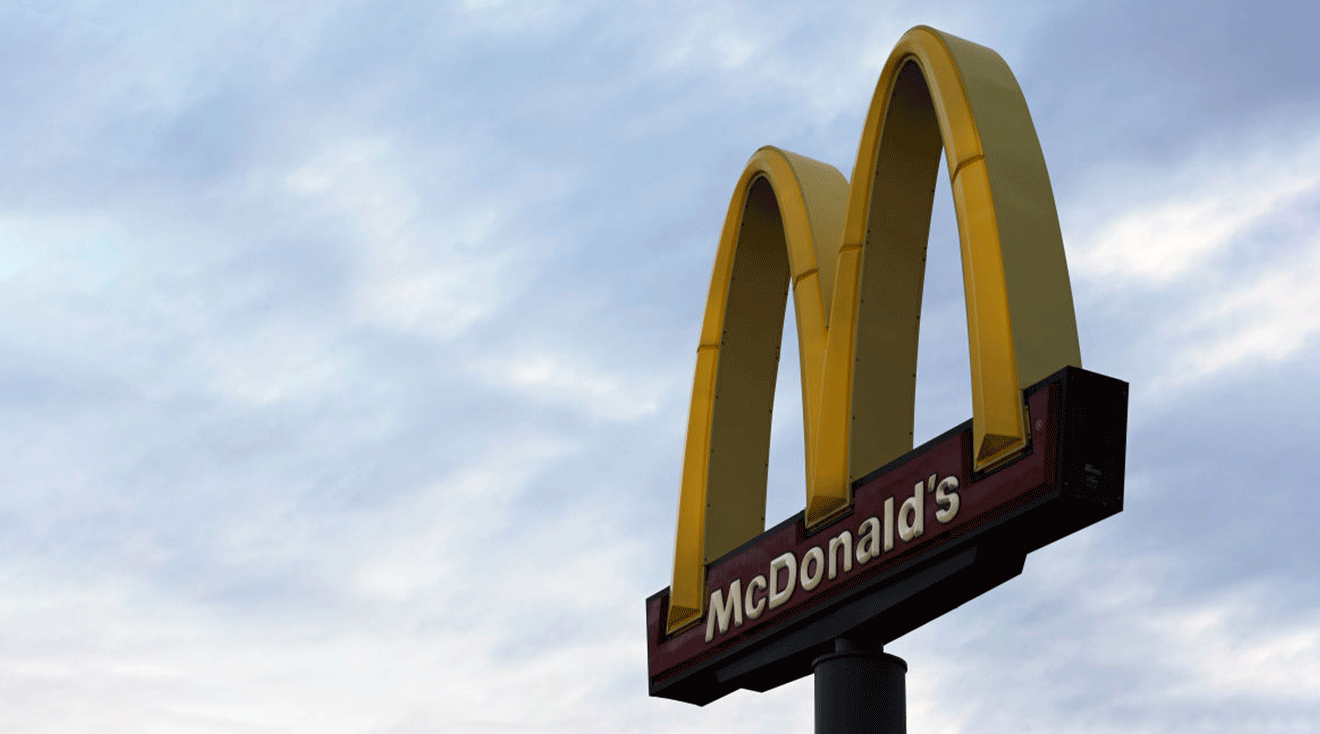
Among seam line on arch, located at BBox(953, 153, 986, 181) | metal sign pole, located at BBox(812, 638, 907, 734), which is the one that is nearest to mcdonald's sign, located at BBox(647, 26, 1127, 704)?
seam line on arch, located at BBox(953, 153, 986, 181)

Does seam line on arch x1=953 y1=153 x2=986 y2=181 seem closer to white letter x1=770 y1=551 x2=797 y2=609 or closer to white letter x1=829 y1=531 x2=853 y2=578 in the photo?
white letter x1=829 y1=531 x2=853 y2=578

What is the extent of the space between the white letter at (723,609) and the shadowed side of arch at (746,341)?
24 centimetres

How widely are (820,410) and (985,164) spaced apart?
2.72 m

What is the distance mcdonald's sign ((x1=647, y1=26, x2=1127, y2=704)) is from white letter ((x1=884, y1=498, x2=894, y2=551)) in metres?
0.02

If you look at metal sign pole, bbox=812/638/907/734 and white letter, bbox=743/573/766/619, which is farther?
white letter, bbox=743/573/766/619

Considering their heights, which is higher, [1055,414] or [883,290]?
[883,290]

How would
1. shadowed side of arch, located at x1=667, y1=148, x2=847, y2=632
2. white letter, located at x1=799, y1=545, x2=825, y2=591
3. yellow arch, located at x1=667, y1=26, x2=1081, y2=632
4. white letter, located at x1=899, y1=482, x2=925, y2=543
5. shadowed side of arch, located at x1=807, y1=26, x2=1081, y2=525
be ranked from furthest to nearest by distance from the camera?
shadowed side of arch, located at x1=667, y1=148, x2=847, y2=632 → white letter, located at x1=799, y1=545, x2=825, y2=591 → white letter, located at x1=899, y1=482, x2=925, y2=543 → yellow arch, located at x1=667, y1=26, x2=1081, y2=632 → shadowed side of arch, located at x1=807, y1=26, x2=1081, y2=525

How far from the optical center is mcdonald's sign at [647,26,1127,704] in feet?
43.0

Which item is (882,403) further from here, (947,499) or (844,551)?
(947,499)

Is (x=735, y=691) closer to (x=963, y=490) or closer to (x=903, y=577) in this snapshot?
(x=903, y=577)

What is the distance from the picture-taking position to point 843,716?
14.7m

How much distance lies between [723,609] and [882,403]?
2715 mm

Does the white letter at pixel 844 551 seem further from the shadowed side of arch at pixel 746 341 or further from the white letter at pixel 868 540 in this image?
the shadowed side of arch at pixel 746 341

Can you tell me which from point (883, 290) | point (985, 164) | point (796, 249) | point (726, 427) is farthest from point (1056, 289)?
point (726, 427)
